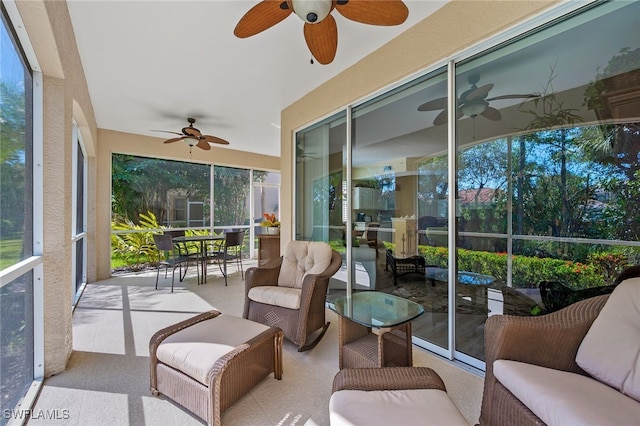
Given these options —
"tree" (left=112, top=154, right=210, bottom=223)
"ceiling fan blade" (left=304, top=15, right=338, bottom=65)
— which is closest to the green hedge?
"ceiling fan blade" (left=304, top=15, right=338, bottom=65)

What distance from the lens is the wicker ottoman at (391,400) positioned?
1.09 m

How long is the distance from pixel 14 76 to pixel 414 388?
110 inches

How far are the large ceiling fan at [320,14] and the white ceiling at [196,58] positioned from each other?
1.68 ft

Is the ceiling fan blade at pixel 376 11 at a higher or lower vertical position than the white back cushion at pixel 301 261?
higher

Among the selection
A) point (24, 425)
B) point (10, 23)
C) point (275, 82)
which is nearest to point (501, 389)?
point (24, 425)

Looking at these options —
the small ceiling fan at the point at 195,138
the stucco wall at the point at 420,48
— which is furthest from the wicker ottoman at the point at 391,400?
the small ceiling fan at the point at 195,138

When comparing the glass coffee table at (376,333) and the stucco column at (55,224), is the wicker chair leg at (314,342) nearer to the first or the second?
the glass coffee table at (376,333)

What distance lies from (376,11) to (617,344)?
2.17 metres

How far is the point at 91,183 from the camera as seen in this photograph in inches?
197

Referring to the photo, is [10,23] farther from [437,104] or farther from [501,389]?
[501,389]

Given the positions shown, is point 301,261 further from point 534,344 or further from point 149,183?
point 149,183

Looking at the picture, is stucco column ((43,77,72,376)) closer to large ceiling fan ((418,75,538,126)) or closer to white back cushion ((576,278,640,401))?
large ceiling fan ((418,75,538,126))

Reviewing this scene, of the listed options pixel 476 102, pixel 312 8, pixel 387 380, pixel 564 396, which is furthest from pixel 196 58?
pixel 564 396

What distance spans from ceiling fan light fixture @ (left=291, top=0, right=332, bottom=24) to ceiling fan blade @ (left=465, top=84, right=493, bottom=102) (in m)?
1.36
